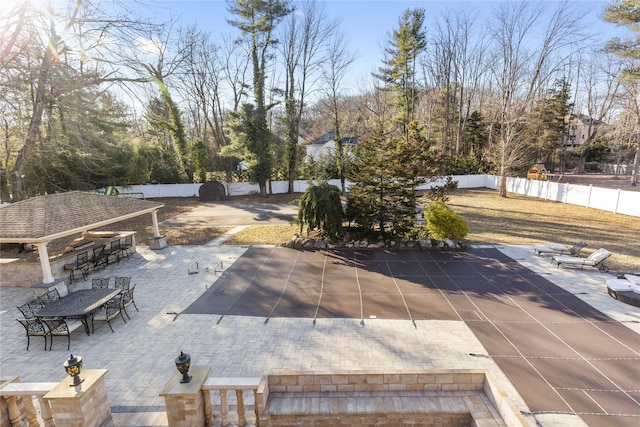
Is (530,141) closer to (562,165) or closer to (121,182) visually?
(562,165)

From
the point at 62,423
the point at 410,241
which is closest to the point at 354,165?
the point at 410,241

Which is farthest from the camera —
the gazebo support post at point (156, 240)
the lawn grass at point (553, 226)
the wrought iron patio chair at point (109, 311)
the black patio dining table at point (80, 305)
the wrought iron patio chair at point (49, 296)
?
the gazebo support post at point (156, 240)

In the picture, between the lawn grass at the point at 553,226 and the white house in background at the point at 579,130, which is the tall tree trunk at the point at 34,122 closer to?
the lawn grass at the point at 553,226

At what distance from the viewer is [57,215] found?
32.0 ft

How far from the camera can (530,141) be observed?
3416cm

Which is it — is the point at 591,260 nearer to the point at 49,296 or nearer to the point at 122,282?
the point at 122,282

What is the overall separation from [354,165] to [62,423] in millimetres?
11698

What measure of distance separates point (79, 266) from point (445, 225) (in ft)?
44.4

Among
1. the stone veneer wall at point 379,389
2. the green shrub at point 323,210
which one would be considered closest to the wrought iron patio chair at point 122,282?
the stone veneer wall at point 379,389

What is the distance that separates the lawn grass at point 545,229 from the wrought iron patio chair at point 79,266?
5369 millimetres

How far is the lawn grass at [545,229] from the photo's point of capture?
40.3 ft

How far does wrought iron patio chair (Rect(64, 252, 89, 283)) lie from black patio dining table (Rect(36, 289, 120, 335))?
9.49 feet

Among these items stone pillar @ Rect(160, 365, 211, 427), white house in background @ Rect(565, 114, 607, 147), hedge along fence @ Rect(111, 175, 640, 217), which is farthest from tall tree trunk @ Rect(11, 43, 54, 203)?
white house in background @ Rect(565, 114, 607, 147)

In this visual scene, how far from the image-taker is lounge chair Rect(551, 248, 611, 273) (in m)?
9.70
